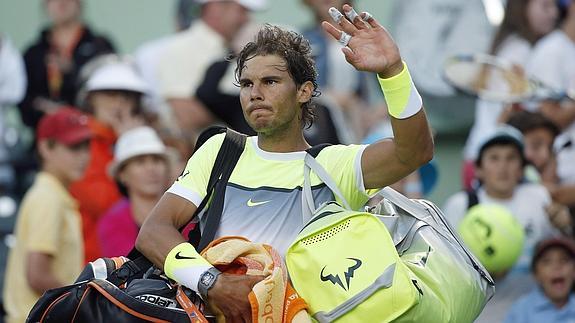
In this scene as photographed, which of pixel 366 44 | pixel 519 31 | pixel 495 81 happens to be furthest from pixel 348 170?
pixel 519 31

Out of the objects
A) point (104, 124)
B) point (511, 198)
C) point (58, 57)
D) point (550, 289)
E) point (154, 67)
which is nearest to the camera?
point (550, 289)

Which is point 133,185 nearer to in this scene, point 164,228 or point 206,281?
point 164,228

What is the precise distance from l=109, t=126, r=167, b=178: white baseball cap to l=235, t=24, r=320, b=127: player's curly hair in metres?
2.82

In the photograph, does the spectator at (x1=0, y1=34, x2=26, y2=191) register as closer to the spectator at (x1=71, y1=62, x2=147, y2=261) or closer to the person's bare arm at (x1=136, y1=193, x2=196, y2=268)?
the spectator at (x1=71, y1=62, x2=147, y2=261)

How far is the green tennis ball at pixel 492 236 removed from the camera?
24.5ft

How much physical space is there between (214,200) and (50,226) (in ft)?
8.60

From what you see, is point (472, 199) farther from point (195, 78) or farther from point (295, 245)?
point (295, 245)

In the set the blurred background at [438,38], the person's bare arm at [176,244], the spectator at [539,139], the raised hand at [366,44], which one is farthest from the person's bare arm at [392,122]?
the blurred background at [438,38]

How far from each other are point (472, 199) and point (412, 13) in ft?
9.95

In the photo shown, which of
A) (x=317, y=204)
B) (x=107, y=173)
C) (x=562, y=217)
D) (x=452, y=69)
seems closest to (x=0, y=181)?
(x=107, y=173)

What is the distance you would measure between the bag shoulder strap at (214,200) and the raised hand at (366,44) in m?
0.58

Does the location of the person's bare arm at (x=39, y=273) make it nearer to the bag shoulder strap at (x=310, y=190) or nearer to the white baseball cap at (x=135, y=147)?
the white baseball cap at (x=135, y=147)

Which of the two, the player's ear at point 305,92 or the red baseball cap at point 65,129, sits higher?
the player's ear at point 305,92

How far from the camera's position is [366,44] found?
16.1ft
